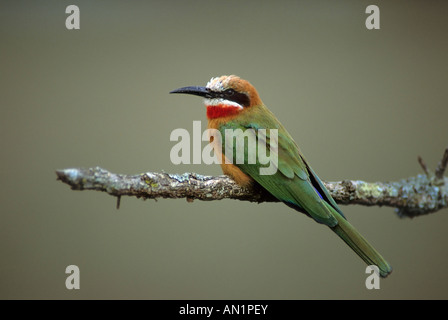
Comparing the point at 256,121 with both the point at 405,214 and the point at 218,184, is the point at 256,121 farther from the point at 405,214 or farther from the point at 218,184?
the point at 405,214

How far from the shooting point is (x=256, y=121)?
6.19ft

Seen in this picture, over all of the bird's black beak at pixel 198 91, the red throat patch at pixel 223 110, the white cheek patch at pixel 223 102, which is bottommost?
the red throat patch at pixel 223 110

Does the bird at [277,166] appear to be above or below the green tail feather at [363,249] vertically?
above

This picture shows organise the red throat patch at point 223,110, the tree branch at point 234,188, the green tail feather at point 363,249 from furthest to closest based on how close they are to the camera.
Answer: the red throat patch at point 223,110, the green tail feather at point 363,249, the tree branch at point 234,188

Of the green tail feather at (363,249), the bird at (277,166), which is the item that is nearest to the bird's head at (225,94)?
the bird at (277,166)

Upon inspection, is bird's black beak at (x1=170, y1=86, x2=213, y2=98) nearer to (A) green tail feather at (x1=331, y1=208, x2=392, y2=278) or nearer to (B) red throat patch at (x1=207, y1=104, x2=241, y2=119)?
(B) red throat patch at (x1=207, y1=104, x2=241, y2=119)

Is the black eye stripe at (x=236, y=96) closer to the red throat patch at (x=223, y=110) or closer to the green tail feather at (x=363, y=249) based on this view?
→ the red throat patch at (x=223, y=110)

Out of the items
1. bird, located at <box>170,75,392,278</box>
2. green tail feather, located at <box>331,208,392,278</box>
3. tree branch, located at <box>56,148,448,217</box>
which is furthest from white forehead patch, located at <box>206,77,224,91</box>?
green tail feather, located at <box>331,208,392,278</box>

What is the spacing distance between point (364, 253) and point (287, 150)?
0.51 m

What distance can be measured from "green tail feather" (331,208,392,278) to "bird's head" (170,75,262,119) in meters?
0.70

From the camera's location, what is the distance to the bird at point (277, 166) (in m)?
1.63

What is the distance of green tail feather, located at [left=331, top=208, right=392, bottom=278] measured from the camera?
1619 mm

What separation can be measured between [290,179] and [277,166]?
0.25ft

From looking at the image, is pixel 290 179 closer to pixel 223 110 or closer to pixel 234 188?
pixel 234 188
